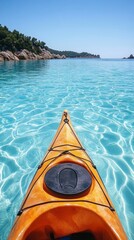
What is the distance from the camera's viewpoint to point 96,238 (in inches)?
81.4

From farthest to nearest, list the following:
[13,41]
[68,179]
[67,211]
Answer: [13,41]
[68,179]
[67,211]

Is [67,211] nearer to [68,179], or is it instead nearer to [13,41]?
[68,179]

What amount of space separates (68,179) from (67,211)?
1.26 ft

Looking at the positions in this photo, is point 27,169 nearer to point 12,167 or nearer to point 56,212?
point 12,167

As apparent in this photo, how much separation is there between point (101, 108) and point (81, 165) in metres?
5.81

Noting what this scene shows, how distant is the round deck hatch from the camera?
7.22 ft

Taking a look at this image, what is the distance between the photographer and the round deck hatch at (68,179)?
2.20 metres

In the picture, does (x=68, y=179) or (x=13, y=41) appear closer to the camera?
(x=68, y=179)

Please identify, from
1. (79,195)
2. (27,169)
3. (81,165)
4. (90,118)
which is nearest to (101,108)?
(90,118)

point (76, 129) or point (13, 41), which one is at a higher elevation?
point (13, 41)

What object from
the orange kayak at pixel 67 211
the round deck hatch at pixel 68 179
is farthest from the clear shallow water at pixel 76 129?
the round deck hatch at pixel 68 179

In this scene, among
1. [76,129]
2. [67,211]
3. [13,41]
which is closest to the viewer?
[67,211]

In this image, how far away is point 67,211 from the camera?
6.81 ft

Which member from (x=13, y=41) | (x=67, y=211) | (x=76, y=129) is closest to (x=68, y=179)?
(x=67, y=211)
